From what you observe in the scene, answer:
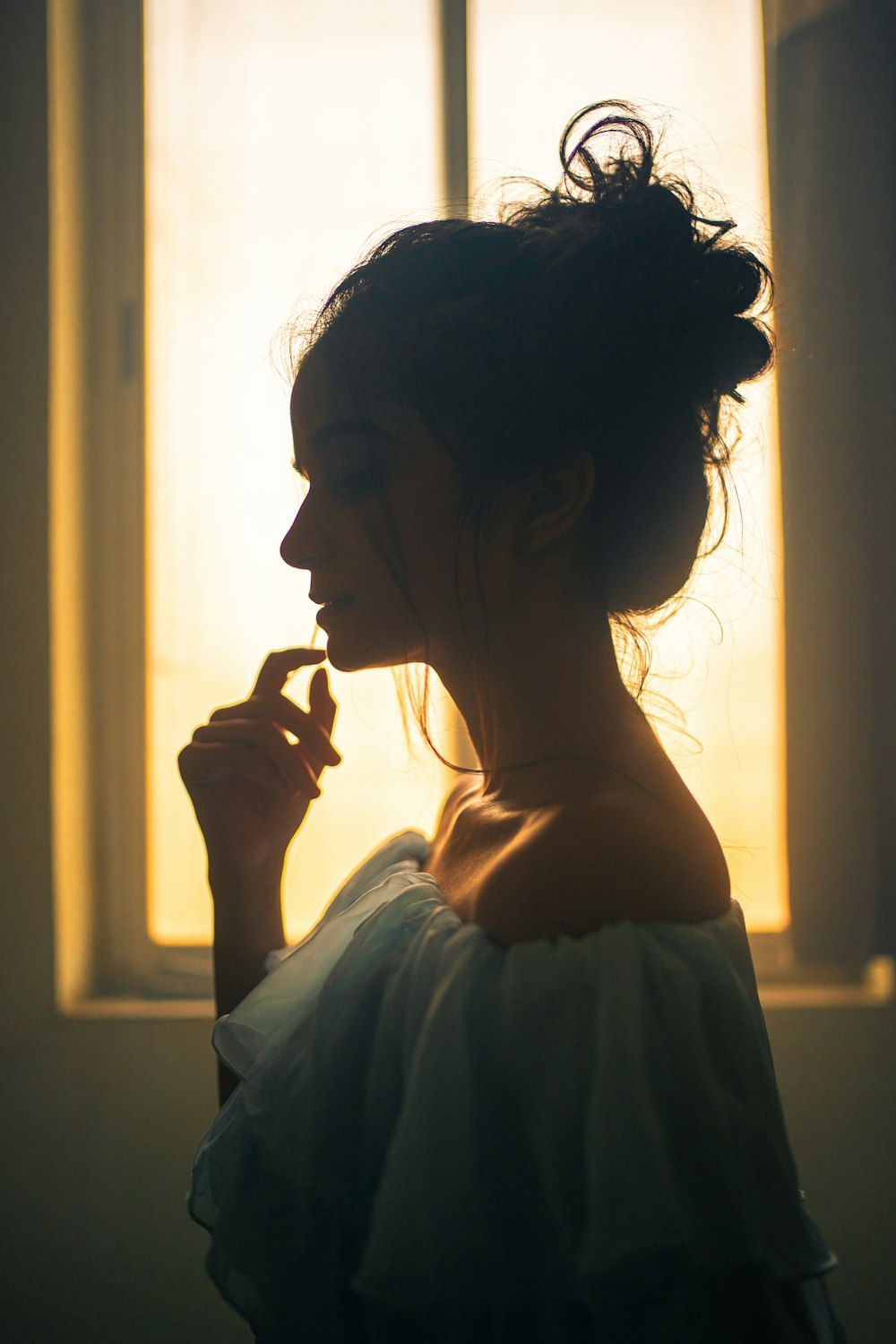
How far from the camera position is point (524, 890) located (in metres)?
0.50

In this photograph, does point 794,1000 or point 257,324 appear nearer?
point 794,1000

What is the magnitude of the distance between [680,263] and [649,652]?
0.31 metres

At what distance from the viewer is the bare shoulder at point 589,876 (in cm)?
50

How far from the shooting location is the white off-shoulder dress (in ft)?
1.54

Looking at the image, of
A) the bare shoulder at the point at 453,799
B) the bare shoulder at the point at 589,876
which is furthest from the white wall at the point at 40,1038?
the bare shoulder at the point at 589,876

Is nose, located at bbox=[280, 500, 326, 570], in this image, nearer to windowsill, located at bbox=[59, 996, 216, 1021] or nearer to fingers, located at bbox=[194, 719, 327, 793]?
fingers, located at bbox=[194, 719, 327, 793]

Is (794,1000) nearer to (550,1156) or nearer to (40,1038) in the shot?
(550,1156)

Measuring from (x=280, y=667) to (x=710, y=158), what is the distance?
45.4 inches

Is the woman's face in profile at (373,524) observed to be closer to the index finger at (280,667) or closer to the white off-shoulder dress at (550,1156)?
the index finger at (280,667)

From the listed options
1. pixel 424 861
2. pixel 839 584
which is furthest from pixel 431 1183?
pixel 839 584

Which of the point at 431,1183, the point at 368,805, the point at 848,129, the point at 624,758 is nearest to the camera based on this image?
the point at 431,1183

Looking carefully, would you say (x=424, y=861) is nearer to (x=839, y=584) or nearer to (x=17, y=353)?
(x=839, y=584)

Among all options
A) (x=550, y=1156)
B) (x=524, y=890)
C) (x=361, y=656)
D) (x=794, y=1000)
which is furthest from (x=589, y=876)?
(x=794, y=1000)

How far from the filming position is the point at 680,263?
1.99ft
